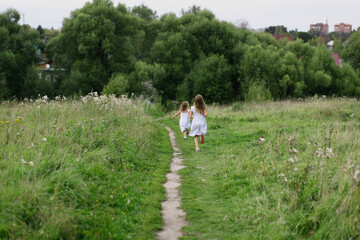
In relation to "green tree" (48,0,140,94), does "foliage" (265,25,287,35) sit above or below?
above

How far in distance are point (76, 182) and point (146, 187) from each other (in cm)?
175

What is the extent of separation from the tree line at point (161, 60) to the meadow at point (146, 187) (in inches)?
1001

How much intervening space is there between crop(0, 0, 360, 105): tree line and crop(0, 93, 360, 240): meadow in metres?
25.4

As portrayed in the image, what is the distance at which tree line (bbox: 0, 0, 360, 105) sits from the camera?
36.5 metres

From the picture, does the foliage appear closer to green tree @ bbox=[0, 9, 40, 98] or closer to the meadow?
green tree @ bbox=[0, 9, 40, 98]

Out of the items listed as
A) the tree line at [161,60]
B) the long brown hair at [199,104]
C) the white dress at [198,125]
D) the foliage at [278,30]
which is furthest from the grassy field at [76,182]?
the foliage at [278,30]

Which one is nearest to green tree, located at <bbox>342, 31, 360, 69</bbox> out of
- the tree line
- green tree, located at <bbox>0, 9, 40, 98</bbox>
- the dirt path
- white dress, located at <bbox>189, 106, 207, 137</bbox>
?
the tree line

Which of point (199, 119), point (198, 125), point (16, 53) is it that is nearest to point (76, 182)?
Answer: point (198, 125)

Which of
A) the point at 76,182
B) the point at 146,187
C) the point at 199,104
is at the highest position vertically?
the point at 199,104

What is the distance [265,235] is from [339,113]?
14.4 meters

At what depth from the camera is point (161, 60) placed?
42.0 m

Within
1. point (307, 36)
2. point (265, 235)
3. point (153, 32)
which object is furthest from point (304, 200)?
point (307, 36)

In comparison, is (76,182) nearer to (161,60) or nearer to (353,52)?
(161,60)

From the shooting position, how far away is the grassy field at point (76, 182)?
4.34 metres
